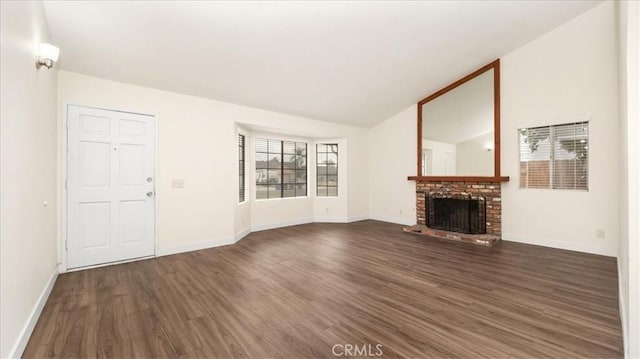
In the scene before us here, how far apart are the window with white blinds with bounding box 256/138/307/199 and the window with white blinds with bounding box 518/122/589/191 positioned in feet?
15.2

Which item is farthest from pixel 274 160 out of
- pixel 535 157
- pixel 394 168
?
pixel 535 157

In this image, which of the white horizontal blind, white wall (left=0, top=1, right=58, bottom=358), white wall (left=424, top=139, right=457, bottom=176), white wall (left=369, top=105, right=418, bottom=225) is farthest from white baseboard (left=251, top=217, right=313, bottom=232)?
the white horizontal blind

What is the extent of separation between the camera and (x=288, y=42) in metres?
3.33

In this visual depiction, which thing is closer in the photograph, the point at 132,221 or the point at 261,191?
the point at 132,221

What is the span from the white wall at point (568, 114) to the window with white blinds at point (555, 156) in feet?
0.34

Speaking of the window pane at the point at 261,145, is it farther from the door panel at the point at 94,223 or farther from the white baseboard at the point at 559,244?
the white baseboard at the point at 559,244

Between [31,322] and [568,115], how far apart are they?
700 cm

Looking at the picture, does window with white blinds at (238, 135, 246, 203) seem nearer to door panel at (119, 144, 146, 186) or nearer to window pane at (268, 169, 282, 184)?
window pane at (268, 169, 282, 184)

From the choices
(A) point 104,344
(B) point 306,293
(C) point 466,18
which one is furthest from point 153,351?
(C) point 466,18

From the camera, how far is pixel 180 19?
2701 mm

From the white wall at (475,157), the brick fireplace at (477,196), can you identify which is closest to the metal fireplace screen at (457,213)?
the brick fireplace at (477,196)

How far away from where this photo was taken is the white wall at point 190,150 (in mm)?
3553

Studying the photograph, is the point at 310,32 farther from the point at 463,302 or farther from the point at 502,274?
the point at 502,274

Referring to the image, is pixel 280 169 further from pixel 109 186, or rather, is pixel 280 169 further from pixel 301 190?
pixel 109 186
